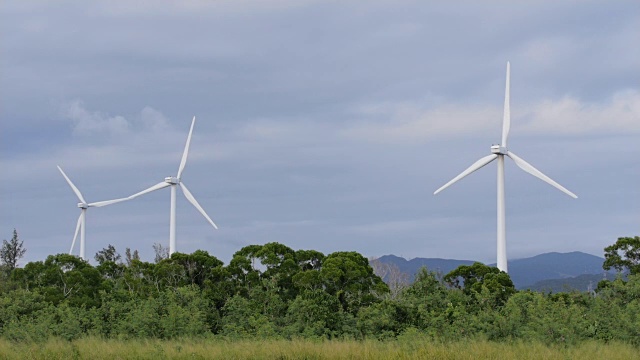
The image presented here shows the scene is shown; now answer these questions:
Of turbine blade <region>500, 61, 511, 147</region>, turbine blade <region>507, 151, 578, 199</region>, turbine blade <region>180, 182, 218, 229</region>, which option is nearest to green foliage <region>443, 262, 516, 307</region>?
turbine blade <region>507, 151, 578, 199</region>

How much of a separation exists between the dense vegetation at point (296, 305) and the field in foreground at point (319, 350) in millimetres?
1510

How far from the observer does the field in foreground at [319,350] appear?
19.8 m

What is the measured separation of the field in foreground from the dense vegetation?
4.95 feet

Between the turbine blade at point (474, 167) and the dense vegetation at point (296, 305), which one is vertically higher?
the turbine blade at point (474, 167)

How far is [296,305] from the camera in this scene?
1081 inches

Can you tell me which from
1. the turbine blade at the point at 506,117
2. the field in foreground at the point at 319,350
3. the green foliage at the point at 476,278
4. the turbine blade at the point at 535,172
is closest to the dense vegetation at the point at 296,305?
the green foliage at the point at 476,278

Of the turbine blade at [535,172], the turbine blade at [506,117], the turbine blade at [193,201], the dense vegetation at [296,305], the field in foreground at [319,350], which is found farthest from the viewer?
the turbine blade at [193,201]

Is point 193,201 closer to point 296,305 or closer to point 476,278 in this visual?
point 476,278

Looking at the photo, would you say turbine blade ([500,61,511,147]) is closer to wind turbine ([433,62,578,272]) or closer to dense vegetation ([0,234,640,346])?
wind turbine ([433,62,578,272])

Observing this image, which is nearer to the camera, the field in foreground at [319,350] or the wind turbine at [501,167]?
the field in foreground at [319,350]

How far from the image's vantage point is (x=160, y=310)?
28641 mm

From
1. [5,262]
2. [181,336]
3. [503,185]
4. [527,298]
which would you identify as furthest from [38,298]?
[5,262]

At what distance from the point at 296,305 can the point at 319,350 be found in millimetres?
6554

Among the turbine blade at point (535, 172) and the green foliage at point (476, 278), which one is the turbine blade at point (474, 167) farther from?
the green foliage at point (476, 278)
